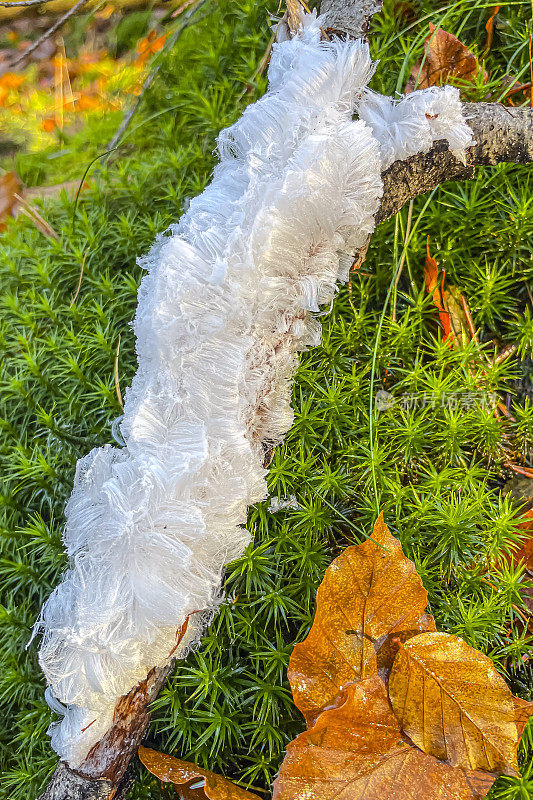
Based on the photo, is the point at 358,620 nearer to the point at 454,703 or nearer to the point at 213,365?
the point at 454,703

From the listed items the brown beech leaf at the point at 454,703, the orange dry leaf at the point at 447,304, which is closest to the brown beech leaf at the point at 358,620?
the brown beech leaf at the point at 454,703

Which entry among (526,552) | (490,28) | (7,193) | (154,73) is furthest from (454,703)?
(7,193)

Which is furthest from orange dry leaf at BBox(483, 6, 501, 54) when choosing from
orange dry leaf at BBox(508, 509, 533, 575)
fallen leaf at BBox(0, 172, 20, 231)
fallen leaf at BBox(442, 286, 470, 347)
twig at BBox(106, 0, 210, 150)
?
fallen leaf at BBox(0, 172, 20, 231)

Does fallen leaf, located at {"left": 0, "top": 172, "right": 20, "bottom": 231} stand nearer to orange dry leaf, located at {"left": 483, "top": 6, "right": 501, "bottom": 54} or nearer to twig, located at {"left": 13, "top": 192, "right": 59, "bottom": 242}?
twig, located at {"left": 13, "top": 192, "right": 59, "bottom": 242}

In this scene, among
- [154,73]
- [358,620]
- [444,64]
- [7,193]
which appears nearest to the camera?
[358,620]

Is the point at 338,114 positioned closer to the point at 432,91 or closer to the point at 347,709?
the point at 432,91

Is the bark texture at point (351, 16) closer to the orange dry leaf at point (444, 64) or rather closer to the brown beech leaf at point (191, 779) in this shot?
the orange dry leaf at point (444, 64)
